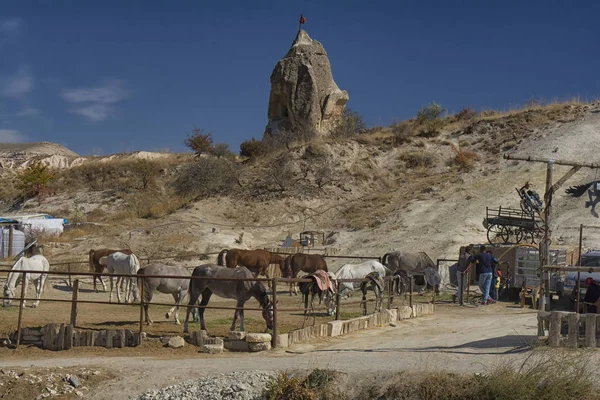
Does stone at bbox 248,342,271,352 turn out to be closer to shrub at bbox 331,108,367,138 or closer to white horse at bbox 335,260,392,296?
white horse at bbox 335,260,392,296

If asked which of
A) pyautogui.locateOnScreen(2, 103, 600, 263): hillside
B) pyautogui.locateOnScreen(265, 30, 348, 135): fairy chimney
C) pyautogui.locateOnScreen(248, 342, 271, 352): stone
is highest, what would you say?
pyautogui.locateOnScreen(265, 30, 348, 135): fairy chimney

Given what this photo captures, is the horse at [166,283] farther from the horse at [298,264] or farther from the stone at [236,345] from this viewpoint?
the horse at [298,264]

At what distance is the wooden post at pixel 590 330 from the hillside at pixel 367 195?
18.6m

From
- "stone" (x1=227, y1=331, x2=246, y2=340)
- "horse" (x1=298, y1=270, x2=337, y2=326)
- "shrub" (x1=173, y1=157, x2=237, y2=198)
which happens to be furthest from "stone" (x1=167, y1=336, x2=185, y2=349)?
"shrub" (x1=173, y1=157, x2=237, y2=198)

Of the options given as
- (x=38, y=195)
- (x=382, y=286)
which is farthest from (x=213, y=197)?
(x=382, y=286)

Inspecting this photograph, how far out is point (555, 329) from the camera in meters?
12.9

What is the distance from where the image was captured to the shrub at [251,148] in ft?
178

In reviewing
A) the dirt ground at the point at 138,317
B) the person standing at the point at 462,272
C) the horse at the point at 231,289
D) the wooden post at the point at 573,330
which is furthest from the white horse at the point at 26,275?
the wooden post at the point at 573,330

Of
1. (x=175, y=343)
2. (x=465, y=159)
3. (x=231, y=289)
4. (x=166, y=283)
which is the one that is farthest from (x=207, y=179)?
(x=175, y=343)

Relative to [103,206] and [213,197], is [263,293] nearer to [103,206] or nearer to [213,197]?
[213,197]

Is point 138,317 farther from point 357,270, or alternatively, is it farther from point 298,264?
point 298,264

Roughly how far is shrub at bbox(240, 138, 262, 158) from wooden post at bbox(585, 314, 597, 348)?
42093mm

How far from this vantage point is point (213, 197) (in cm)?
4541

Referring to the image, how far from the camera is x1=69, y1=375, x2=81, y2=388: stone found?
11441mm
